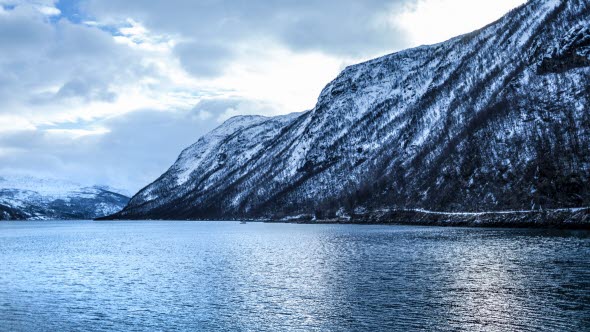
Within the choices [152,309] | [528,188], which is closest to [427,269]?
[152,309]

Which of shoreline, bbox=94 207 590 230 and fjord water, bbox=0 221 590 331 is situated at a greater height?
shoreline, bbox=94 207 590 230

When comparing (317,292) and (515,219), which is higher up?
(515,219)

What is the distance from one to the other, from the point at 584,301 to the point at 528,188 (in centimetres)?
12178

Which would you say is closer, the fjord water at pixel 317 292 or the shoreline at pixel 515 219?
the fjord water at pixel 317 292

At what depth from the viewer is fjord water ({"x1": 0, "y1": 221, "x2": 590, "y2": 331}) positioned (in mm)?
38906

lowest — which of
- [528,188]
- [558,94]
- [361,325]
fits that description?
[361,325]

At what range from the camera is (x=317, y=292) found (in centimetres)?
5138

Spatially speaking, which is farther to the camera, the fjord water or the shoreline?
the shoreline

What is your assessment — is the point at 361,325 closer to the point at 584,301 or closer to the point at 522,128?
the point at 584,301

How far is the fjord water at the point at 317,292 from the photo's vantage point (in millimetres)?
38906

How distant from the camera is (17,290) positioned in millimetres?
57000

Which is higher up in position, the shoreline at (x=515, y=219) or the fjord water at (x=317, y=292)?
the shoreline at (x=515, y=219)

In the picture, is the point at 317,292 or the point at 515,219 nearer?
the point at 317,292

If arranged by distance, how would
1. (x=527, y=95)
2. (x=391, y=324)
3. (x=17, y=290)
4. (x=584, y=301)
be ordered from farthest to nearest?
(x=527, y=95)
(x=17, y=290)
(x=584, y=301)
(x=391, y=324)
